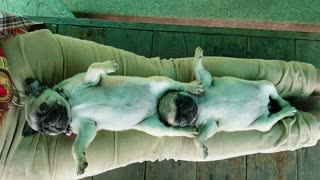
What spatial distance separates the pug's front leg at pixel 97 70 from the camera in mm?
1005

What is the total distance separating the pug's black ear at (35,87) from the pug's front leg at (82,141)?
0.37 feet

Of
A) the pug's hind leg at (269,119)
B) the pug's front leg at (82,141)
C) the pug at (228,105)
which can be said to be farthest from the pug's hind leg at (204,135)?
the pug's front leg at (82,141)

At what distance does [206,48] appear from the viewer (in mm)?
1534

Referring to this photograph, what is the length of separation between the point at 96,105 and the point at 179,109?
0.19 meters

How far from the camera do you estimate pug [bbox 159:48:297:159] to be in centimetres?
111

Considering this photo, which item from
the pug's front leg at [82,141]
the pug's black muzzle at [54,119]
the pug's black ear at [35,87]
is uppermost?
the pug's black ear at [35,87]

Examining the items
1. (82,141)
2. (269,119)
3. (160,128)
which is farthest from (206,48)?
(82,141)

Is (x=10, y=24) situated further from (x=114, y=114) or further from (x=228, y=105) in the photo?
(x=228, y=105)

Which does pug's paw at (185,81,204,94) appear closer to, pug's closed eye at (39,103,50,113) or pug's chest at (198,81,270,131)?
pug's chest at (198,81,270,131)

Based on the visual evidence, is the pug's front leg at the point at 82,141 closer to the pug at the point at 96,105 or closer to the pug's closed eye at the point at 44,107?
the pug at the point at 96,105

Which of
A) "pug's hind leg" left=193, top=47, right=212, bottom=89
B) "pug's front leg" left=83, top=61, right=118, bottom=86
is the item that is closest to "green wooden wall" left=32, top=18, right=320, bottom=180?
"pug's hind leg" left=193, top=47, right=212, bottom=89

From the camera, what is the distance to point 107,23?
155cm

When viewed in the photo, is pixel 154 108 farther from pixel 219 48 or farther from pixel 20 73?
pixel 219 48

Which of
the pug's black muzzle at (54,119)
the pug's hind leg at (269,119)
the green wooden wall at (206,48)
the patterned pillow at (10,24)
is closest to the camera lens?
the pug's black muzzle at (54,119)
